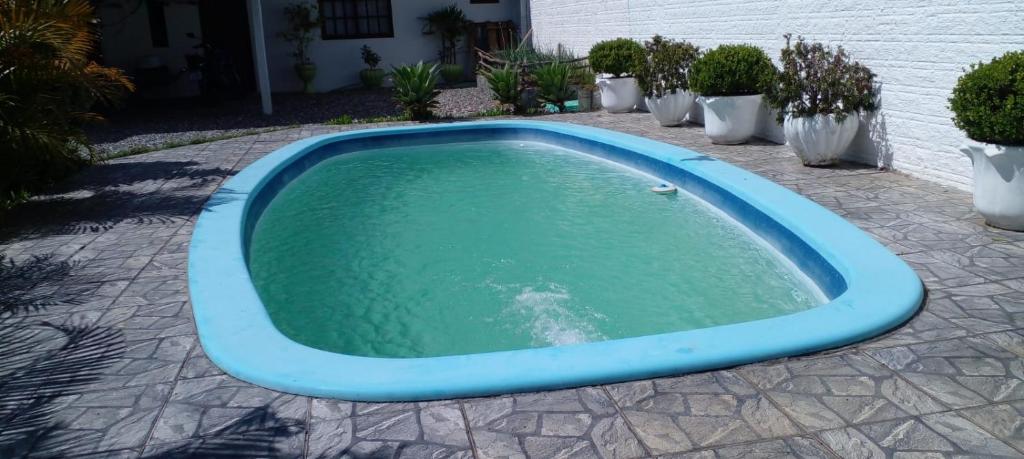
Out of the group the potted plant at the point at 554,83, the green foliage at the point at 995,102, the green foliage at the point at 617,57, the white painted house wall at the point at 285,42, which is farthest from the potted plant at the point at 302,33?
the green foliage at the point at 995,102

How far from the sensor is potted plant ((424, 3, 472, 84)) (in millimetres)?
16609

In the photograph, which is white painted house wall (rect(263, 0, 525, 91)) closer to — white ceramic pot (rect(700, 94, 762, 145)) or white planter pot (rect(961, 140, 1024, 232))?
white ceramic pot (rect(700, 94, 762, 145))

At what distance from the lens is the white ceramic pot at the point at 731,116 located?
26.0 feet

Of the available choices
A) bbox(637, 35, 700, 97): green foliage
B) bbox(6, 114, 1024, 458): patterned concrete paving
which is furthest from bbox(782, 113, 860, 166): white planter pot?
bbox(637, 35, 700, 97): green foliage

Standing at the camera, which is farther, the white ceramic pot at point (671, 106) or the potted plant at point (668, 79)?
the white ceramic pot at point (671, 106)

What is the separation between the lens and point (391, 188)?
8.05 m

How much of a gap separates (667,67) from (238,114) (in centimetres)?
738

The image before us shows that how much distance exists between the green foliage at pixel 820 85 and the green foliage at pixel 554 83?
16.8ft

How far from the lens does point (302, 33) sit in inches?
617

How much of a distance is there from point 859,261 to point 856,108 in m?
2.90

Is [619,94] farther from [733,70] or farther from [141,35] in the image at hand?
[141,35]

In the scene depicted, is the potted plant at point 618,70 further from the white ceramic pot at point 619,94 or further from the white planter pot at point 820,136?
the white planter pot at point 820,136

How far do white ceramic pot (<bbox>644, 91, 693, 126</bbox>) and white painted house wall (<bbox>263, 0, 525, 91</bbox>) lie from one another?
27.9ft

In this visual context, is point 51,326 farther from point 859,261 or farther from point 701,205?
point 701,205
